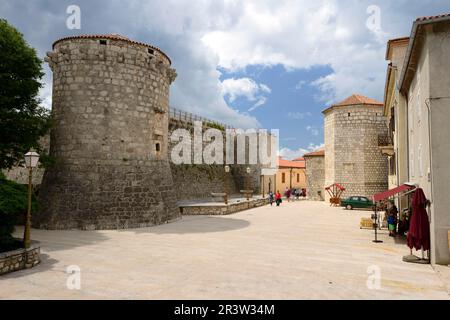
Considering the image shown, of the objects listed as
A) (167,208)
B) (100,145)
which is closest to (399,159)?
(167,208)

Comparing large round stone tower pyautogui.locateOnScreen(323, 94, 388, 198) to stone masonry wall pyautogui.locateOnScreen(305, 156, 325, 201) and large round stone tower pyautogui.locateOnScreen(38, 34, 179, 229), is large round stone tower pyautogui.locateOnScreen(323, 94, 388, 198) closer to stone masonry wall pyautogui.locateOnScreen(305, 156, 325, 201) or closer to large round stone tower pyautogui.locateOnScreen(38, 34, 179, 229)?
stone masonry wall pyautogui.locateOnScreen(305, 156, 325, 201)

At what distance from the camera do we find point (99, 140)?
14.1m

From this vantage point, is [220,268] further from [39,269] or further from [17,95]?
[17,95]

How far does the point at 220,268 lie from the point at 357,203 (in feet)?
68.1

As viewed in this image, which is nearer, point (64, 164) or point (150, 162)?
point (64, 164)

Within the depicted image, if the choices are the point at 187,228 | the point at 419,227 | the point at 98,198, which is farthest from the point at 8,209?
the point at 419,227

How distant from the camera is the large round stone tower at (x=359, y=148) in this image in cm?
2989

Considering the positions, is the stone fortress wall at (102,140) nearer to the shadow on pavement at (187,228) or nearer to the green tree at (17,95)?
the shadow on pavement at (187,228)

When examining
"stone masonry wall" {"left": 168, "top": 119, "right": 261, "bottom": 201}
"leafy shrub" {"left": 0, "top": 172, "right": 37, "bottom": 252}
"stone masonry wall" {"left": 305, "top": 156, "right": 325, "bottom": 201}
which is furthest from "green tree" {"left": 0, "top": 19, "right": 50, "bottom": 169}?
"stone masonry wall" {"left": 305, "top": 156, "right": 325, "bottom": 201}

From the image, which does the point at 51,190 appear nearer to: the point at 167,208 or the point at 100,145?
the point at 100,145

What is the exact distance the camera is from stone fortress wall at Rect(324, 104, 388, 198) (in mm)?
29891

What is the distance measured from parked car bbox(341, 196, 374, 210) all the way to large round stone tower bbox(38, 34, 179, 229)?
16.3m

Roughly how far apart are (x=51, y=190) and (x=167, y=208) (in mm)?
5052
